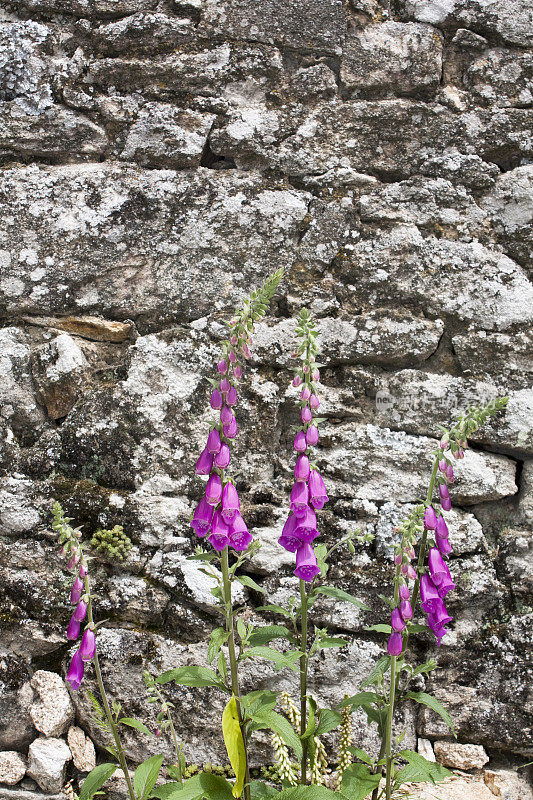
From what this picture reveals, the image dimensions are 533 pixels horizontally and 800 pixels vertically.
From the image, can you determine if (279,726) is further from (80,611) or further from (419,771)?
(80,611)

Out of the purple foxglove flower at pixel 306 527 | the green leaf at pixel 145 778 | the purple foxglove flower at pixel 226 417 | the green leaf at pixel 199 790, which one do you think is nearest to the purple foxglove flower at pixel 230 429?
the purple foxglove flower at pixel 226 417

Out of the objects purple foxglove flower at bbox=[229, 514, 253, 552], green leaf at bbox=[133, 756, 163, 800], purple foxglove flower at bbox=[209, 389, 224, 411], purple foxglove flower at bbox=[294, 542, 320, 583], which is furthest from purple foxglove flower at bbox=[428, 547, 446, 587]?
green leaf at bbox=[133, 756, 163, 800]

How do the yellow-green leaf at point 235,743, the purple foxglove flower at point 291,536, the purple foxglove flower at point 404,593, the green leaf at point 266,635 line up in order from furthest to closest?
the green leaf at point 266,635, the purple foxglove flower at point 291,536, the purple foxglove flower at point 404,593, the yellow-green leaf at point 235,743

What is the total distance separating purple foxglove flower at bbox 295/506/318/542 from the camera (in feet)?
6.25

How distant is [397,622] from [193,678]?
68cm

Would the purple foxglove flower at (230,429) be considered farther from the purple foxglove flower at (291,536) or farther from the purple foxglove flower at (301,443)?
the purple foxglove flower at (291,536)

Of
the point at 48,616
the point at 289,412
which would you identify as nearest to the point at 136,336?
the point at 289,412

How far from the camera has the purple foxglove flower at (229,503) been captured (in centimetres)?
185

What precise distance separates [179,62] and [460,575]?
2.72m

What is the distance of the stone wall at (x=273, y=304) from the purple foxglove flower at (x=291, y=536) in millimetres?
649

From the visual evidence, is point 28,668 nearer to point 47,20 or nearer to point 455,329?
point 455,329

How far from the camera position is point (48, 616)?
2602 mm

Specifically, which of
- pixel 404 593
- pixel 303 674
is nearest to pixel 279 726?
pixel 303 674

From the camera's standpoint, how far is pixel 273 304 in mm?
2781
